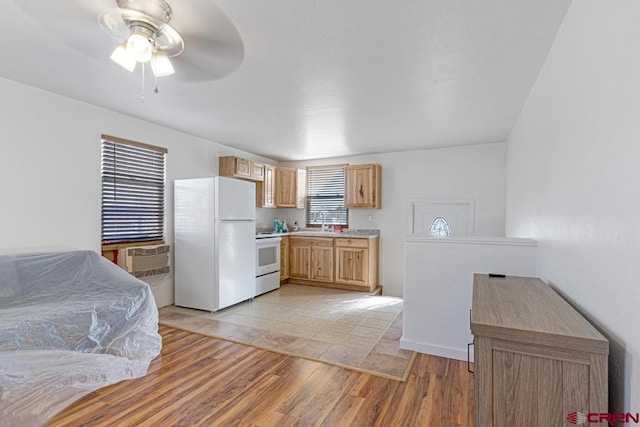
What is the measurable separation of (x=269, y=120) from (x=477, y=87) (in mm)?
2180

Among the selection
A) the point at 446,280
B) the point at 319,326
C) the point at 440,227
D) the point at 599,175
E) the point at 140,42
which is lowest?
the point at 319,326

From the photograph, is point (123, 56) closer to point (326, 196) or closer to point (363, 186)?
point (363, 186)

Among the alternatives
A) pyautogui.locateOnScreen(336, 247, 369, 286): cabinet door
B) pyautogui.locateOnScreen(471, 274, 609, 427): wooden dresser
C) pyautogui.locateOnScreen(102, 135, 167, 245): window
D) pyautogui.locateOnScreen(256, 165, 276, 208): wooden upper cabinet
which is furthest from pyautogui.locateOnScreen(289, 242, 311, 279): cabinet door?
pyautogui.locateOnScreen(471, 274, 609, 427): wooden dresser

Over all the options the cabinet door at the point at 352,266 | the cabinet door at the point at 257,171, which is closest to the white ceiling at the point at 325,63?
the cabinet door at the point at 257,171

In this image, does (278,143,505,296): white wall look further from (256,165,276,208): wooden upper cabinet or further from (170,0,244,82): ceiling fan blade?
(170,0,244,82): ceiling fan blade

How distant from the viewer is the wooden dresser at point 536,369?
94 centimetres

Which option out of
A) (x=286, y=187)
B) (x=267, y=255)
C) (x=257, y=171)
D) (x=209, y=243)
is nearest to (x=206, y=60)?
(x=209, y=243)

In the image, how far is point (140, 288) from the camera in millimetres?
2621

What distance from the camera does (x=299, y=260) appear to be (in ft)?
18.0

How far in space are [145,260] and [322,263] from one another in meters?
2.71

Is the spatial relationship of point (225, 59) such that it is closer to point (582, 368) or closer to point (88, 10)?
point (88, 10)

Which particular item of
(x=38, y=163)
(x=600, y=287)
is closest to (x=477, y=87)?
(x=600, y=287)

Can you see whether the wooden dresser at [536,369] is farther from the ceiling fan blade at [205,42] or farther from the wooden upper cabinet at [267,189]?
the wooden upper cabinet at [267,189]

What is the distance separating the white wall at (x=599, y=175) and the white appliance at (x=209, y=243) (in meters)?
3.34
